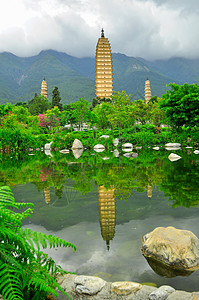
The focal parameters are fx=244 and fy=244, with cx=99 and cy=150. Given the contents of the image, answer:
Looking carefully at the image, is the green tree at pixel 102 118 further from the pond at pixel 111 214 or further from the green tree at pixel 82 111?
the pond at pixel 111 214

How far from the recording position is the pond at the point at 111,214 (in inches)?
125

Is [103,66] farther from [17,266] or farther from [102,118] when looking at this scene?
[17,266]

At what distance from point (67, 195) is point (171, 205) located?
2.80 meters

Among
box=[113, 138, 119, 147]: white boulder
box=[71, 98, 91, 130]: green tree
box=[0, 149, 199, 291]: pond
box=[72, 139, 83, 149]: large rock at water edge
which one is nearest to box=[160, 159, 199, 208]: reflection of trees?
box=[0, 149, 199, 291]: pond

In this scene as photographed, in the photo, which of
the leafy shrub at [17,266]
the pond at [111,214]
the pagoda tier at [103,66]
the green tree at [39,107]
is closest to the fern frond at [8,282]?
the leafy shrub at [17,266]

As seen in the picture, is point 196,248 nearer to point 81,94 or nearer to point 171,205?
point 171,205

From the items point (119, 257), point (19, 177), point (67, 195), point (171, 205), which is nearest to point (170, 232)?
point (119, 257)

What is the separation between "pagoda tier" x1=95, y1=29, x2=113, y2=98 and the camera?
64.5 metres

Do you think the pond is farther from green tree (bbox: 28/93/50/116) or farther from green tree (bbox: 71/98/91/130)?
green tree (bbox: 28/93/50/116)

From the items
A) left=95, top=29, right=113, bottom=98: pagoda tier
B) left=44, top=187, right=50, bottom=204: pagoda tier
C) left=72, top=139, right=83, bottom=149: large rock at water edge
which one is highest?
left=95, top=29, right=113, bottom=98: pagoda tier

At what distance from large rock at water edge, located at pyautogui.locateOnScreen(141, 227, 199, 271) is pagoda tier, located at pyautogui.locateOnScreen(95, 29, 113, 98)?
207 ft

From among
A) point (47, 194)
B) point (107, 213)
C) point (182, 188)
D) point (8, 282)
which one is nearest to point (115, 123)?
point (182, 188)

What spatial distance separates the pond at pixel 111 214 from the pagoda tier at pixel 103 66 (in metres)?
58.5

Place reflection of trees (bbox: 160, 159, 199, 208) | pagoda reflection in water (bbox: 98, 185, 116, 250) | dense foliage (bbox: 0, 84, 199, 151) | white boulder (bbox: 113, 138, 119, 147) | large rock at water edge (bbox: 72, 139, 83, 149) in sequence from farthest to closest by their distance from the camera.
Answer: white boulder (bbox: 113, 138, 119, 147) → large rock at water edge (bbox: 72, 139, 83, 149) → dense foliage (bbox: 0, 84, 199, 151) → reflection of trees (bbox: 160, 159, 199, 208) → pagoda reflection in water (bbox: 98, 185, 116, 250)
